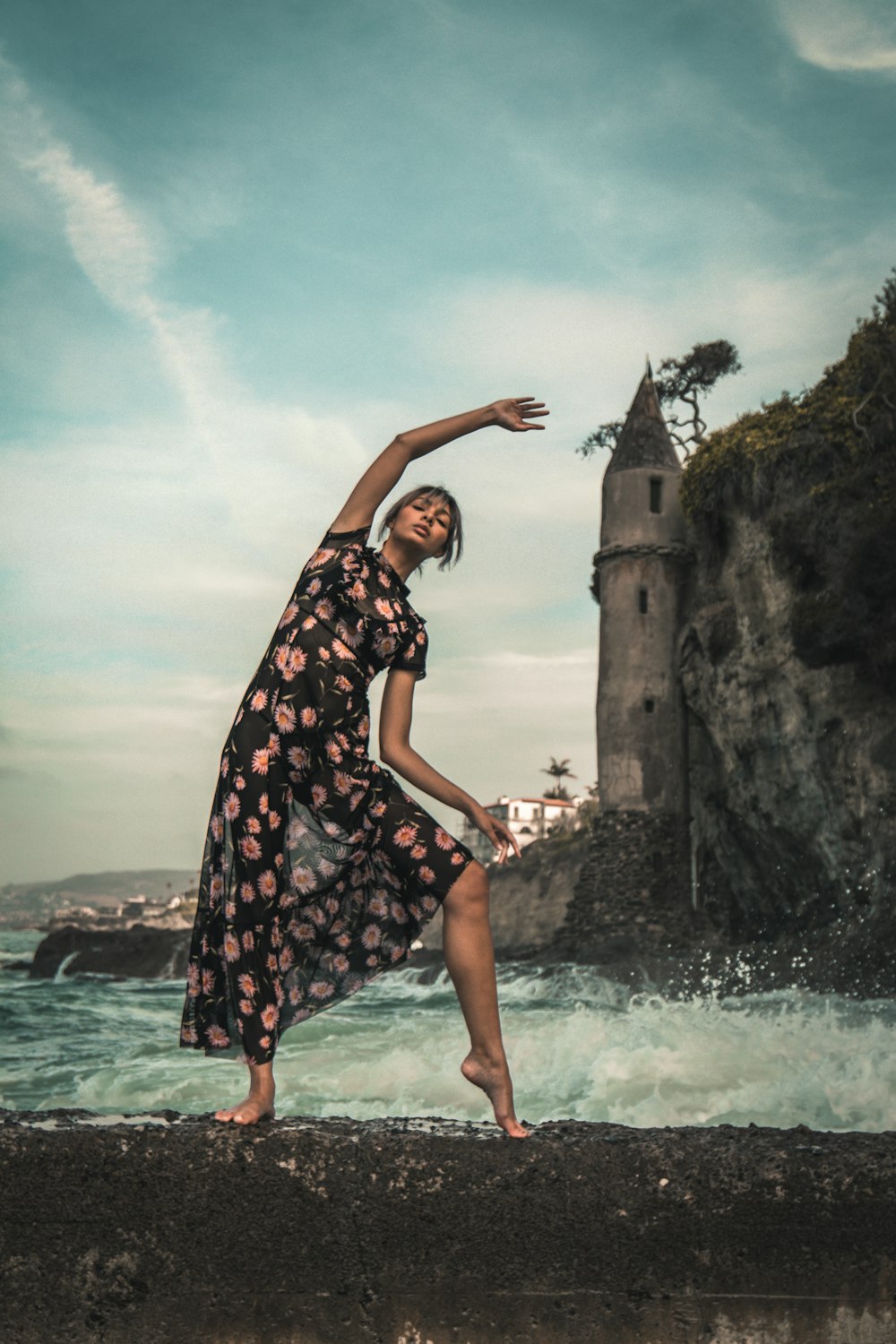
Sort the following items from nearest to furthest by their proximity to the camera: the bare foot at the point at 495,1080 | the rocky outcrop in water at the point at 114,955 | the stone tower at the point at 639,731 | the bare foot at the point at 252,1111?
the bare foot at the point at 252,1111 < the bare foot at the point at 495,1080 < the stone tower at the point at 639,731 < the rocky outcrop in water at the point at 114,955

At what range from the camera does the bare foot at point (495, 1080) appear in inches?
110

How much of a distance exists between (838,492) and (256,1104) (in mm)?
22210

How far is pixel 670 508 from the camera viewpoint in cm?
3092

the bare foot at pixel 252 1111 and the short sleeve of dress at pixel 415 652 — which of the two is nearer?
the bare foot at pixel 252 1111

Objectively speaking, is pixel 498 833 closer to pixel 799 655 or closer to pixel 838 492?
pixel 838 492

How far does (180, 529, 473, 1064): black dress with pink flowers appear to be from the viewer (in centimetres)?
295

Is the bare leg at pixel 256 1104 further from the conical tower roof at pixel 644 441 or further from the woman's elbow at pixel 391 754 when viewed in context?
the conical tower roof at pixel 644 441

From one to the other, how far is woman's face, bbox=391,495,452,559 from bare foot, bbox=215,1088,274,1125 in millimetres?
1470

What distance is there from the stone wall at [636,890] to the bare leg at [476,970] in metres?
25.4

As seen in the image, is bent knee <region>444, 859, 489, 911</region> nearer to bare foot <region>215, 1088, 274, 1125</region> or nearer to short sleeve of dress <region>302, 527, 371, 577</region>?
bare foot <region>215, 1088, 274, 1125</region>

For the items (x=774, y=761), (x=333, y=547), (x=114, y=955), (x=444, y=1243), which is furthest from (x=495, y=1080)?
(x=114, y=955)

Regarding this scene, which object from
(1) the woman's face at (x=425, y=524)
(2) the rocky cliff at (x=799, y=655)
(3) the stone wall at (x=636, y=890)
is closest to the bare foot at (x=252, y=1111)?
(1) the woman's face at (x=425, y=524)

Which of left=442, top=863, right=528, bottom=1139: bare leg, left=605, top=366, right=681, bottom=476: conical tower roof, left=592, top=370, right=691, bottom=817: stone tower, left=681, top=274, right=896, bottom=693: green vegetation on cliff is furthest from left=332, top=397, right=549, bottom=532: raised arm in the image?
left=605, top=366, right=681, bottom=476: conical tower roof

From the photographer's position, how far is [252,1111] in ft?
8.61
